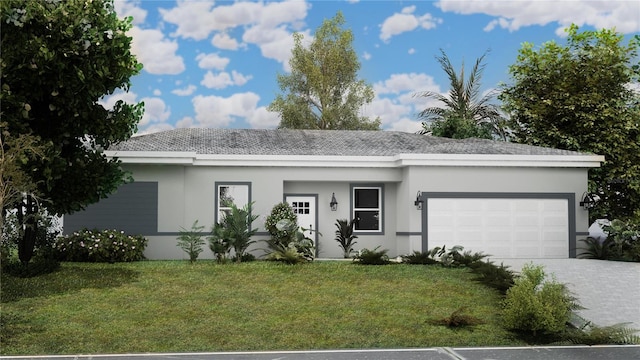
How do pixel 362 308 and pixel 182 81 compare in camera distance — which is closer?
pixel 362 308

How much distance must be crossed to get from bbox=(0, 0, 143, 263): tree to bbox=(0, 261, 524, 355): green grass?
7.65 feet

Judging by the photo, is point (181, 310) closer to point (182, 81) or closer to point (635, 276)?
point (635, 276)

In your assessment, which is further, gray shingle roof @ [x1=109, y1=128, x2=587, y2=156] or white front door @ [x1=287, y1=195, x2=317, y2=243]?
white front door @ [x1=287, y1=195, x2=317, y2=243]

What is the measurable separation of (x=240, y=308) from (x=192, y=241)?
23.8 feet

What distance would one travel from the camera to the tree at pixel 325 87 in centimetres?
4231

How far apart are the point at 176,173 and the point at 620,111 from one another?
17093 millimetres

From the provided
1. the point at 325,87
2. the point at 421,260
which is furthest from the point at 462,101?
the point at 421,260

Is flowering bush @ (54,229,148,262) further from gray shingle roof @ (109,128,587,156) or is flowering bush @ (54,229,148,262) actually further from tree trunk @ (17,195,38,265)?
gray shingle roof @ (109,128,587,156)

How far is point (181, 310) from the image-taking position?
14055 mm

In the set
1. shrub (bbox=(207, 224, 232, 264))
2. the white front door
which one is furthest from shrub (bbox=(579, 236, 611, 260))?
shrub (bbox=(207, 224, 232, 264))

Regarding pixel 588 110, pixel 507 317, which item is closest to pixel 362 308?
pixel 507 317

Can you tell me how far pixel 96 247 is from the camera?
19.6 meters

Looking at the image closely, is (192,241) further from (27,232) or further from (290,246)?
(27,232)

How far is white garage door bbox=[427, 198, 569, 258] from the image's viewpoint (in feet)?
71.3
